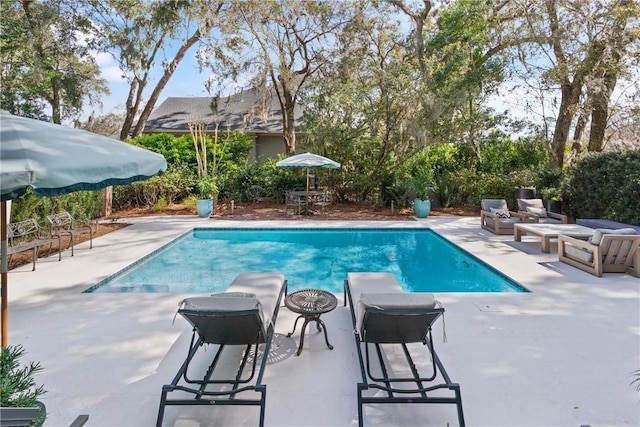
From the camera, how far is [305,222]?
10.7 metres

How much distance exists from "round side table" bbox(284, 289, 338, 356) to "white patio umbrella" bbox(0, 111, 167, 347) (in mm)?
1795

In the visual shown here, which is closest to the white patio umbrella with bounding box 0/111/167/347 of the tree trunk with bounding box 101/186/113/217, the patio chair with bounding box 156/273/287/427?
the patio chair with bounding box 156/273/287/427

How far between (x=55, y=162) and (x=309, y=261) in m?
5.74

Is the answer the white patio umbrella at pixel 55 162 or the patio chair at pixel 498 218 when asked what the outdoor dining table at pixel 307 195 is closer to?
the patio chair at pixel 498 218

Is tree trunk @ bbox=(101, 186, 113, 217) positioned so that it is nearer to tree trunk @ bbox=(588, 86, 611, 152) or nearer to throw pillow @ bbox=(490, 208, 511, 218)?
throw pillow @ bbox=(490, 208, 511, 218)

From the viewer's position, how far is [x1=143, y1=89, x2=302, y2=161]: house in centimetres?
1809

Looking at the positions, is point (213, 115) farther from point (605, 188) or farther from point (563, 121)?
point (605, 188)

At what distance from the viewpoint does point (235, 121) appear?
1877 centimetres

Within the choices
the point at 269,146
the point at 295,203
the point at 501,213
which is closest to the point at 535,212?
the point at 501,213

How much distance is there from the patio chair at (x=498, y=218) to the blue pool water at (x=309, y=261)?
1488 millimetres

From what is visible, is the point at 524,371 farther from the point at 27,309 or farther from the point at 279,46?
the point at 279,46

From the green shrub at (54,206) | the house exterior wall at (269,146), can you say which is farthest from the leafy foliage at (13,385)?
the house exterior wall at (269,146)

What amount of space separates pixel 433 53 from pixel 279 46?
5.75 meters

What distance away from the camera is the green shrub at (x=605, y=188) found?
25.8 feet
